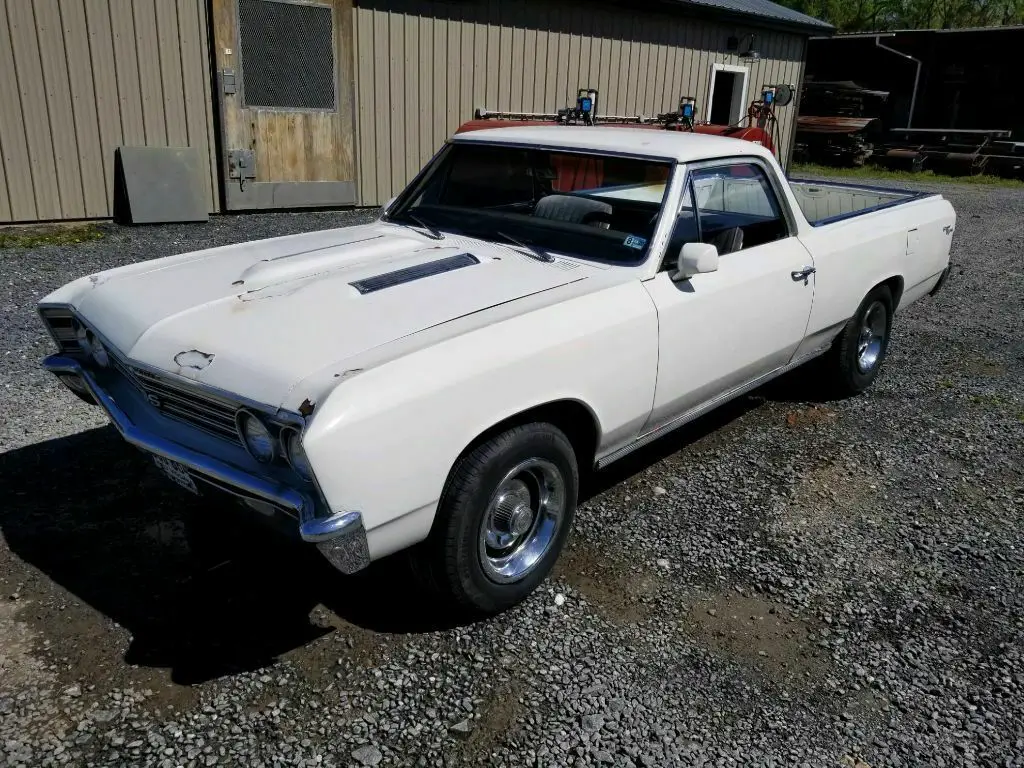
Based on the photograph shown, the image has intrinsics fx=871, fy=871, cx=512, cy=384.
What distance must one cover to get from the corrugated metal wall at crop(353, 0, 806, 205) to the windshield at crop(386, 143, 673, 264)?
676 cm

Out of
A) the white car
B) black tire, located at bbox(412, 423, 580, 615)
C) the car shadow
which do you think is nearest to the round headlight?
the white car

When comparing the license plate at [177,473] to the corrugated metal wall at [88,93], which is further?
the corrugated metal wall at [88,93]

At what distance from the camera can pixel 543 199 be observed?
4.19 metres

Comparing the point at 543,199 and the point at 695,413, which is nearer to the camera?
the point at 695,413

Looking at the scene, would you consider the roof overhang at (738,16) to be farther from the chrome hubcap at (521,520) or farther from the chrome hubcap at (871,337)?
the chrome hubcap at (521,520)

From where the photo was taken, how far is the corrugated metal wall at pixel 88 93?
8531 millimetres

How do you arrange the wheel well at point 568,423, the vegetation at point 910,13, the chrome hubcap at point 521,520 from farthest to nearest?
the vegetation at point 910,13 → the chrome hubcap at point 521,520 → the wheel well at point 568,423

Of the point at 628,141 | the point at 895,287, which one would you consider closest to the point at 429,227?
the point at 628,141

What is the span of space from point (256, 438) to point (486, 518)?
2.70 ft

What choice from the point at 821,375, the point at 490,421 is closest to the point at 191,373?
the point at 490,421

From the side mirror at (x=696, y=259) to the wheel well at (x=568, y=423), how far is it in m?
0.79

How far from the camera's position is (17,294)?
664 cm

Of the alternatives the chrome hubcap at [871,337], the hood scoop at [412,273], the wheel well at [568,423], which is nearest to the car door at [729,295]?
the wheel well at [568,423]

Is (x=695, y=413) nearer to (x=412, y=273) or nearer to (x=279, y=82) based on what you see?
(x=412, y=273)
